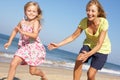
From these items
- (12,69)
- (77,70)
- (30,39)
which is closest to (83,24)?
(77,70)

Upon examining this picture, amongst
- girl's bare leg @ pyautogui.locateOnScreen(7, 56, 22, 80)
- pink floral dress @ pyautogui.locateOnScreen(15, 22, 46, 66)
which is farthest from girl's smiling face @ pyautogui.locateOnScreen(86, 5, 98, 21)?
girl's bare leg @ pyautogui.locateOnScreen(7, 56, 22, 80)

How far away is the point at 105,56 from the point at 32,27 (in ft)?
5.41

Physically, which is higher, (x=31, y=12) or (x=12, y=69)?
(x=31, y=12)

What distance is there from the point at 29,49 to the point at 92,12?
157 cm

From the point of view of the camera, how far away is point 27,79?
9.12 meters

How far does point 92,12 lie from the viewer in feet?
22.4

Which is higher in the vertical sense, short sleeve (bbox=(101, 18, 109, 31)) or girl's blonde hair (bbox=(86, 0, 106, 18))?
girl's blonde hair (bbox=(86, 0, 106, 18))

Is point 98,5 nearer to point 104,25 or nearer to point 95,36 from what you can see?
point 104,25

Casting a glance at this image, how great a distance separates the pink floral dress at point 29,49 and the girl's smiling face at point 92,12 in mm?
1258

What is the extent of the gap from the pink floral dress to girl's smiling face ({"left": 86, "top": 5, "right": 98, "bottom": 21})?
1.26 meters

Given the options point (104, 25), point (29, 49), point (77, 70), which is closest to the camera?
point (104, 25)

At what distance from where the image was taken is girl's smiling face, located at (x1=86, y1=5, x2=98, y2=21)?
6.82 m

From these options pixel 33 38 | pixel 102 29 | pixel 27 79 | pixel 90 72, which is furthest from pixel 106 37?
pixel 27 79

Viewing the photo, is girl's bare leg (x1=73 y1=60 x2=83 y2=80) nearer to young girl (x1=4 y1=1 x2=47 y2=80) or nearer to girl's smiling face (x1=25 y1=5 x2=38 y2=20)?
young girl (x1=4 y1=1 x2=47 y2=80)
